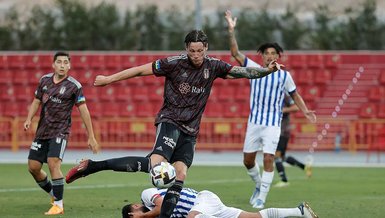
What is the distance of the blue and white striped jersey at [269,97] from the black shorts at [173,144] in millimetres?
3708

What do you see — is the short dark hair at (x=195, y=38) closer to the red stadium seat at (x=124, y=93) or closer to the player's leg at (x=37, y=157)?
the player's leg at (x=37, y=157)

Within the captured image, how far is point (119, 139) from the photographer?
3375 centimetres

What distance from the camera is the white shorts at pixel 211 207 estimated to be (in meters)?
12.0

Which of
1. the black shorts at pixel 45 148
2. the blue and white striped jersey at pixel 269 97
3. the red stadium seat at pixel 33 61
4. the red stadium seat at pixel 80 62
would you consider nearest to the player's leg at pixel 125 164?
the black shorts at pixel 45 148

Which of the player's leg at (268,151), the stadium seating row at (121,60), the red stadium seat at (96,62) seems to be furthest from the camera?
the red stadium seat at (96,62)

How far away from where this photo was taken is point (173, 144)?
13047mm

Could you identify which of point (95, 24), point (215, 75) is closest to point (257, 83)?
point (215, 75)

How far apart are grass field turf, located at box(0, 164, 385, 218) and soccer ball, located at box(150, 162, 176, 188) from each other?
2.52m

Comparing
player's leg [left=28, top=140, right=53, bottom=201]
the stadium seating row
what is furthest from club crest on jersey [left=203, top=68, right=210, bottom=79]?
the stadium seating row

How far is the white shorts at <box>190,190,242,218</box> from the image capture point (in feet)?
39.5

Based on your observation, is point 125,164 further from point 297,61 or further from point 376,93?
point 297,61

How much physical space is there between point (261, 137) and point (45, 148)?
11.4ft

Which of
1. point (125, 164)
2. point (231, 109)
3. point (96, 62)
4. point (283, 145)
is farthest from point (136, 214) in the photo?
point (96, 62)

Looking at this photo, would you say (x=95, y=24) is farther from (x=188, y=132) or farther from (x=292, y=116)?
(x=188, y=132)
